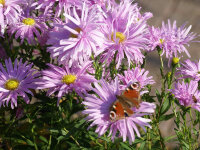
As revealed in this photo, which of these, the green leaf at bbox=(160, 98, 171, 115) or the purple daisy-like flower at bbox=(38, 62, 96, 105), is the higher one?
the green leaf at bbox=(160, 98, 171, 115)

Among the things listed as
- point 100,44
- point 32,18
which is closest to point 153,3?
point 32,18

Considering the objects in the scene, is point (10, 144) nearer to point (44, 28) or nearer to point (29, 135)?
point (29, 135)

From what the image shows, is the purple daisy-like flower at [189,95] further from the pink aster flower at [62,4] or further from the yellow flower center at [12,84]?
the yellow flower center at [12,84]

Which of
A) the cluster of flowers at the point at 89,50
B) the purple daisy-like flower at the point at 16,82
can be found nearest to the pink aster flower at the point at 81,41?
the cluster of flowers at the point at 89,50

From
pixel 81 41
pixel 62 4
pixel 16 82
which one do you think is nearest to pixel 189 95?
pixel 81 41

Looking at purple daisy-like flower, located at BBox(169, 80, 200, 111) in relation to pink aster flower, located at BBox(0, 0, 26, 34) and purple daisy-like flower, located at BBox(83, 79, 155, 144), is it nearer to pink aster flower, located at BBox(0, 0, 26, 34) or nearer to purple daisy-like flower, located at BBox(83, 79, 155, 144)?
purple daisy-like flower, located at BBox(83, 79, 155, 144)

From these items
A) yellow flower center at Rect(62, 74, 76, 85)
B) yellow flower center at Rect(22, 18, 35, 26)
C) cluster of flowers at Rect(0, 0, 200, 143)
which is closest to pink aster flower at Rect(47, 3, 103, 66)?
cluster of flowers at Rect(0, 0, 200, 143)
